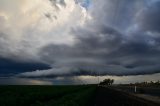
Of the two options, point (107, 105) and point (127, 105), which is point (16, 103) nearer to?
point (107, 105)

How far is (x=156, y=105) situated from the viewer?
2692 cm

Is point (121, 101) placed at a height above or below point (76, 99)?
below

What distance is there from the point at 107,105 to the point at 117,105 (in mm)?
5414

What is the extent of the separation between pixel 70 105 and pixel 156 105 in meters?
9.92

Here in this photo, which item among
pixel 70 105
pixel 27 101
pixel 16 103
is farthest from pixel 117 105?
pixel 27 101

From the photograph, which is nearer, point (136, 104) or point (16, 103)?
point (136, 104)

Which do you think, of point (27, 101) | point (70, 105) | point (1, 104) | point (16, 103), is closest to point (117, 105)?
point (70, 105)

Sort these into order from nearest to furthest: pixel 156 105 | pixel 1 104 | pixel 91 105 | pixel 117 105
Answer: pixel 156 105
pixel 117 105
pixel 1 104
pixel 91 105

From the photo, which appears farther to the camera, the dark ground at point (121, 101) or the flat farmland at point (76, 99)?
the flat farmland at point (76, 99)

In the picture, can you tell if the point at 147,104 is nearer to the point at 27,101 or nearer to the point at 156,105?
the point at 156,105

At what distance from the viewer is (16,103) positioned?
177 ft

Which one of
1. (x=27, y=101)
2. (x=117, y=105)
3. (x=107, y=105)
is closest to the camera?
(x=117, y=105)

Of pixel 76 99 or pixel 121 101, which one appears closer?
pixel 121 101

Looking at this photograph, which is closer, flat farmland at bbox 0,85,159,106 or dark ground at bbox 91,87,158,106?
dark ground at bbox 91,87,158,106
